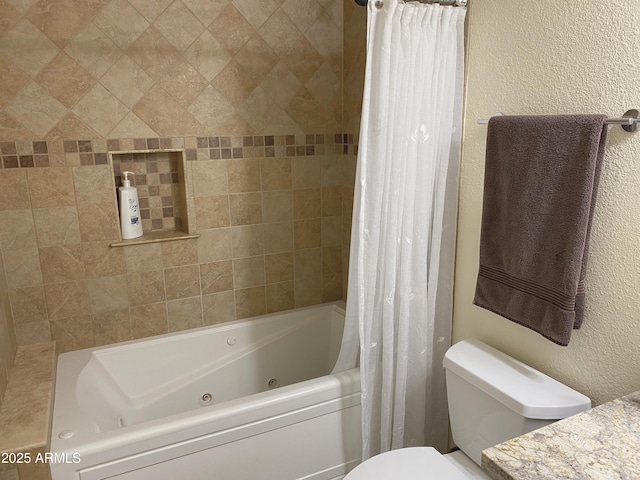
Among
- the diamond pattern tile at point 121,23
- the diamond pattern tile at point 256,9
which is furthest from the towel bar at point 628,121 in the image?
the diamond pattern tile at point 121,23

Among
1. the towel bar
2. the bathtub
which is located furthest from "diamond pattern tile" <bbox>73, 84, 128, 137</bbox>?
the towel bar

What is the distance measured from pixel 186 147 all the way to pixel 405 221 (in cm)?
114

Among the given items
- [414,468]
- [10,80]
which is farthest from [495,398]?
[10,80]

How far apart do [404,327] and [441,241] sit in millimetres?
364

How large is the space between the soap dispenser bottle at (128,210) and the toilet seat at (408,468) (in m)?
1.47

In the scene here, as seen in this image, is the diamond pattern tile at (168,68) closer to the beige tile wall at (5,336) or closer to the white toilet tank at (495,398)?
the beige tile wall at (5,336)

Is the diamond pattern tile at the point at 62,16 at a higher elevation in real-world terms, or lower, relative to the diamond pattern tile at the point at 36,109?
higher

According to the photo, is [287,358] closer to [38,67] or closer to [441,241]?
[441,241]

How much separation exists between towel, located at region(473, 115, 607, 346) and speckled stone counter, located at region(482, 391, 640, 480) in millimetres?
272

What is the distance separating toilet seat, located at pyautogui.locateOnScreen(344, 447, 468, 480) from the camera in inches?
55.4

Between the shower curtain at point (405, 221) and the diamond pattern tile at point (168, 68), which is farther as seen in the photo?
the diamond pattern tile at point (168, 68)

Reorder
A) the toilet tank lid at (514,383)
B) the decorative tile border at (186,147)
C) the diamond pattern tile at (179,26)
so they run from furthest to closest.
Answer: the diamond pattern tile at (179,26) < the decorative tile border at (186,147) < the toilet tank lid at (514,383)

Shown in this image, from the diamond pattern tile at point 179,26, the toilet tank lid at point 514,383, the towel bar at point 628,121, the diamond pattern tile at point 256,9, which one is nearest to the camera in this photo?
the towel bar at point 628,121

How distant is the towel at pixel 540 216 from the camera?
4.22ft
